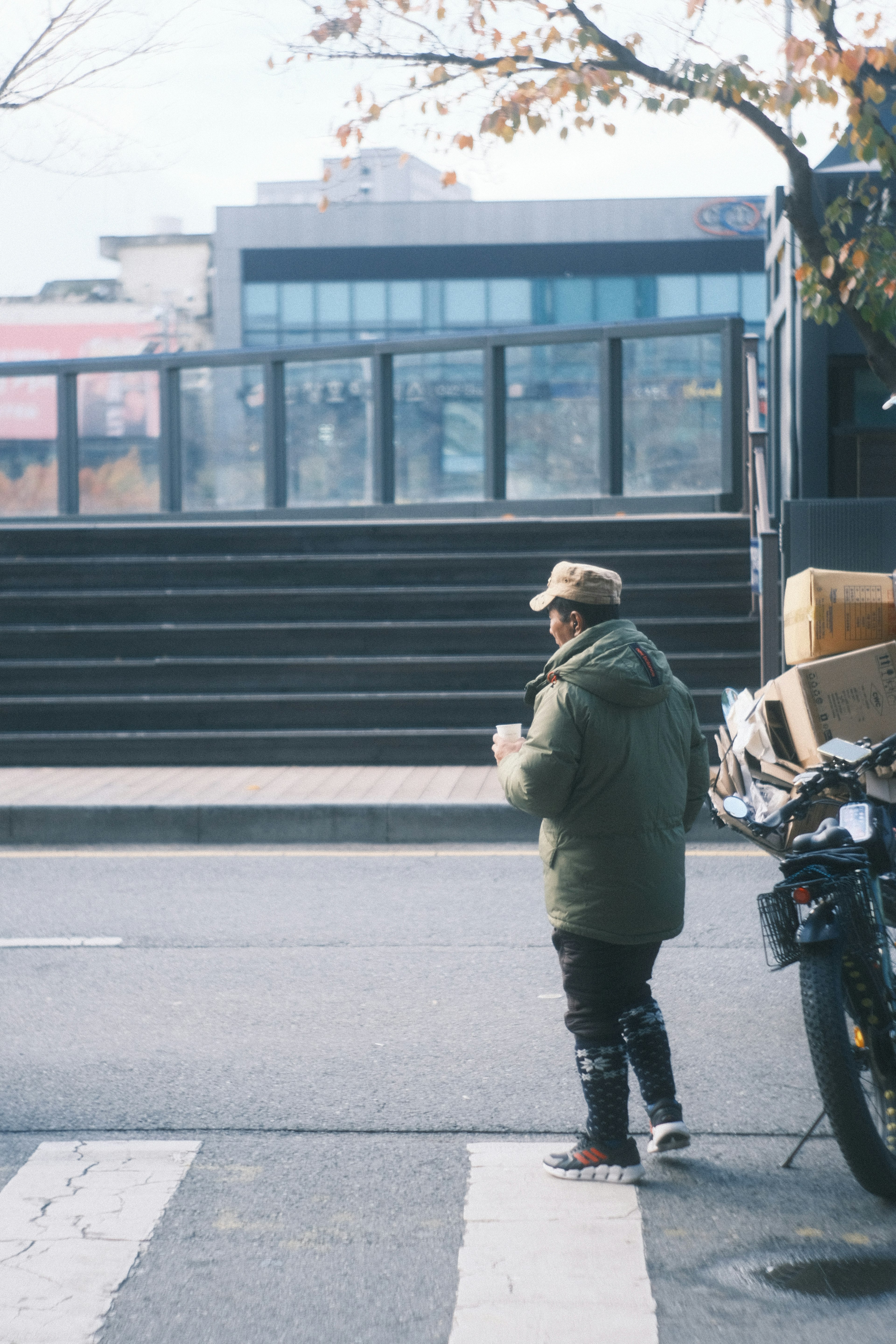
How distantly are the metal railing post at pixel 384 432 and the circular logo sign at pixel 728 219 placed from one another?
170ft

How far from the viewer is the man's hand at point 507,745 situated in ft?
13.4

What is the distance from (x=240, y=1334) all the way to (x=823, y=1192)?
1596 mm

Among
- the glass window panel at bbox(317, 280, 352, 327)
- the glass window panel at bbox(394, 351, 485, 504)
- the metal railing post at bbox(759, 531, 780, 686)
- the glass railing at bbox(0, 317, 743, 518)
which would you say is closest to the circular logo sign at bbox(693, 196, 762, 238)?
the glass window panel at bbox(317, 280, 352, 327)

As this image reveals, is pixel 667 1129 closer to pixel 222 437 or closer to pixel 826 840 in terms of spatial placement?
pixel 826 840

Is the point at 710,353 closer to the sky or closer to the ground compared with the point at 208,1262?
closer to the sky

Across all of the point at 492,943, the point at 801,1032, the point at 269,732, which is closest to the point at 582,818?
the point at 801,1032

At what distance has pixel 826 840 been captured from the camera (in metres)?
3.94

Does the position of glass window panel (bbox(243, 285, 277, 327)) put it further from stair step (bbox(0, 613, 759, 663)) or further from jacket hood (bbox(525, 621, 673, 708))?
jacket hood (bbox(525, 621, 673, 708))

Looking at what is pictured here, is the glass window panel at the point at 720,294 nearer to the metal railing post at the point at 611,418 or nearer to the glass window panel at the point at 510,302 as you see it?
the glass window panel at the point at 510,302

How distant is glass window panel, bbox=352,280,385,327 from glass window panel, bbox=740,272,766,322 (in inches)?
596

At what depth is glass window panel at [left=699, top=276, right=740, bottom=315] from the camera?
205ft

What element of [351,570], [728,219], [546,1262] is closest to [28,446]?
[351,570]

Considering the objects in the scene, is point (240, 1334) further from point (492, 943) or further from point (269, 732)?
point (269, 732)

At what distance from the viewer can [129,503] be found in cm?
1611
